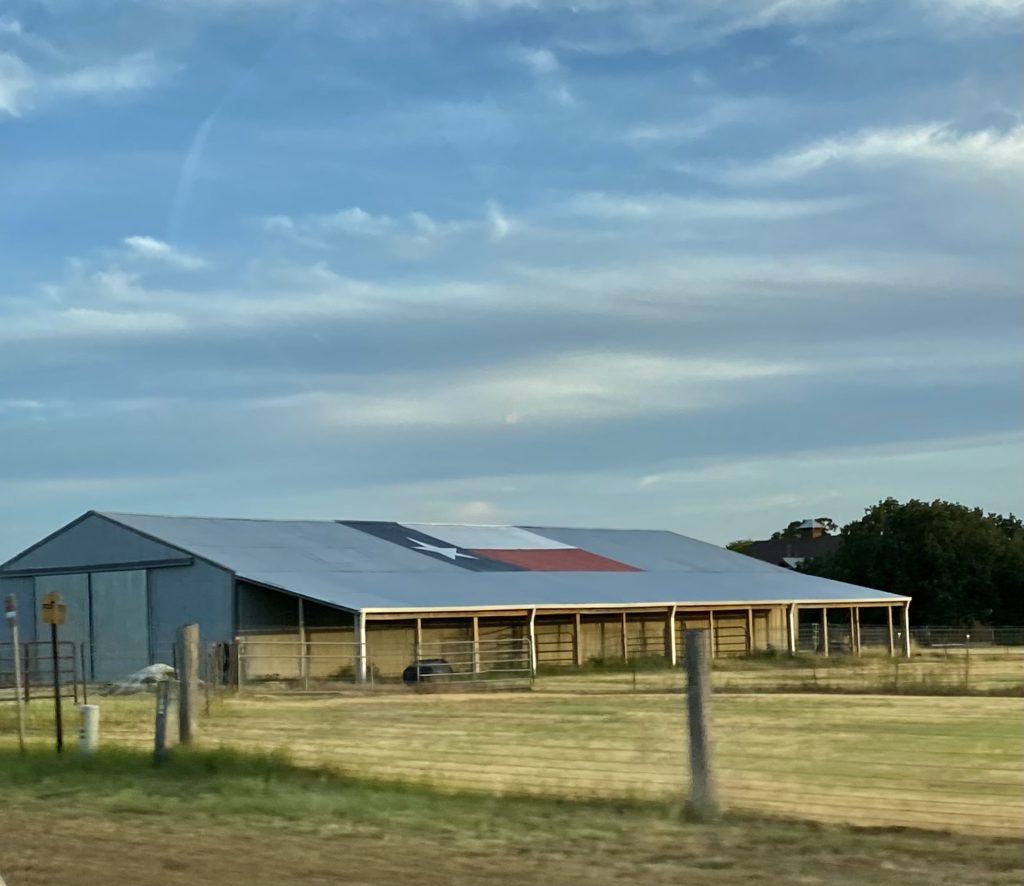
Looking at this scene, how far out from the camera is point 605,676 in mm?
44062

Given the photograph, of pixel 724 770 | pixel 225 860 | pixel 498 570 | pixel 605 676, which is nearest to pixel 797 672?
pixel 605 676

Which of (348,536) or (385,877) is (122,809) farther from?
(348,536)

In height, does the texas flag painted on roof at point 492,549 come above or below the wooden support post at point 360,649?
above

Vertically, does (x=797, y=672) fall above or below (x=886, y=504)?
below

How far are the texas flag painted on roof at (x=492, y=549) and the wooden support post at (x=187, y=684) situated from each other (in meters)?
36.9

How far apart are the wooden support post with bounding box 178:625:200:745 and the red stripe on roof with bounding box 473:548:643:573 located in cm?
3866

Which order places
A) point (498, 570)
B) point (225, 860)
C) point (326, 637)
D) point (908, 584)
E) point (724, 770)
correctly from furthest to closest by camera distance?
point (908, 584)
point (498, 570)
point (326, 637)
point (724, 770)
point (225, 860)

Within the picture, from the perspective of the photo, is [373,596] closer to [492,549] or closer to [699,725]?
[492,549]

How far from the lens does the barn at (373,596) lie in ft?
149

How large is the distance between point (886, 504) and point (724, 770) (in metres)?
76.8

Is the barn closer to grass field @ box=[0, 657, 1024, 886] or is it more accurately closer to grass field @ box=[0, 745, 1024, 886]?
grass field @ box=[0, 657, 1024, 886]

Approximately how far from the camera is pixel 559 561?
189ft

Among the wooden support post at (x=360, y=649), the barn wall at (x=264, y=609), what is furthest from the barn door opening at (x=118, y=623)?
the wooden support post at (x=360, y=649)

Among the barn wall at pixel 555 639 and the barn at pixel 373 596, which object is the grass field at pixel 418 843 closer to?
the barn at pixel 373 596
